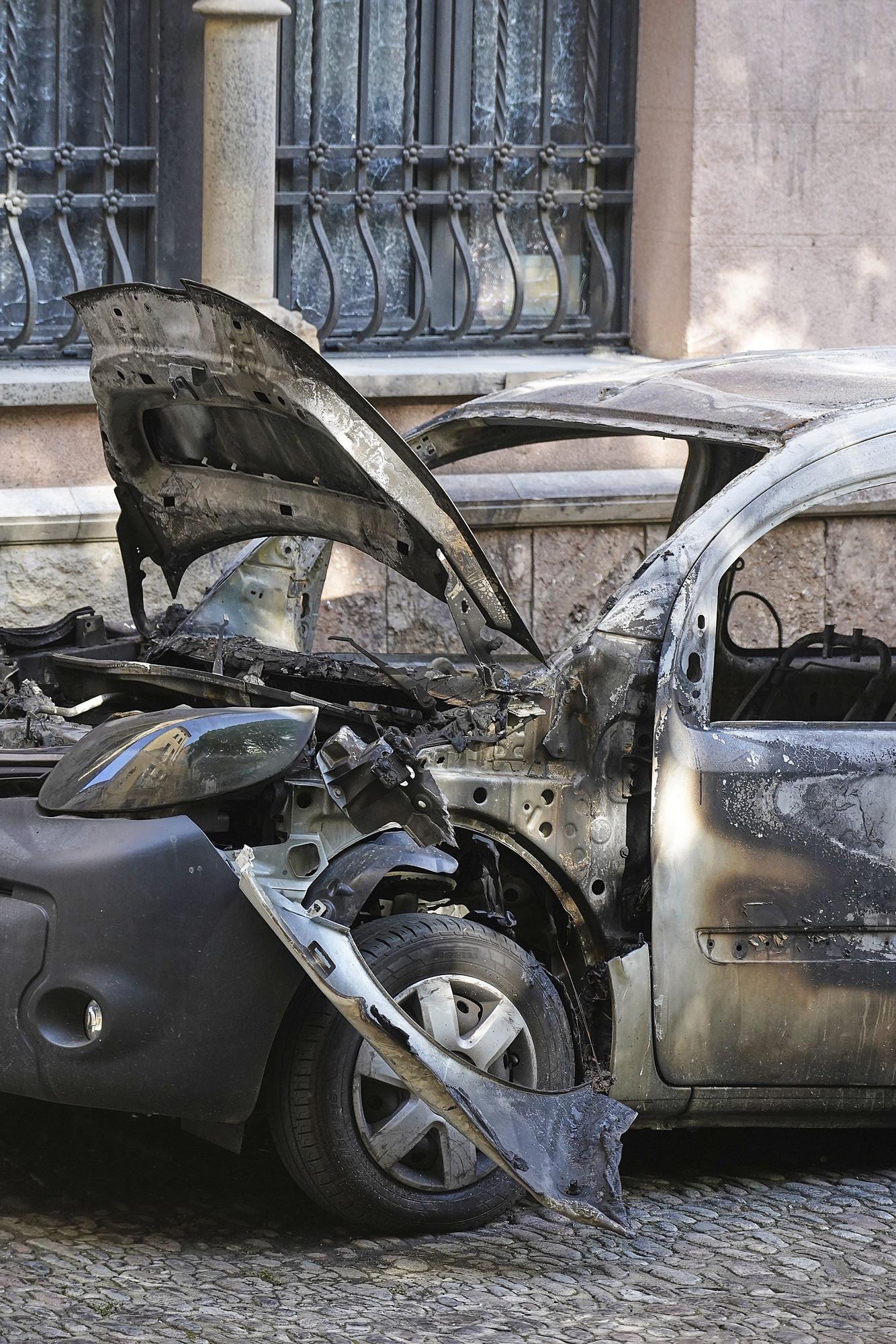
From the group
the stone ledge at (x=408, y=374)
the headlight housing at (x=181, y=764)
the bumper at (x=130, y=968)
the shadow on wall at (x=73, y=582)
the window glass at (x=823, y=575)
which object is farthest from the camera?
the window glass at (x=823, y=575)

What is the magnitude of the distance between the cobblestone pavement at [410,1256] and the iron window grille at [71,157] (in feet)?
15.7

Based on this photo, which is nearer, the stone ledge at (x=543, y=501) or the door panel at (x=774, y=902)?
the door panel at (x=774, y=902)

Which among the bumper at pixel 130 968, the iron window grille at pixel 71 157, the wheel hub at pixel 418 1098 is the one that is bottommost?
the wheel hub at pixel 418 1098

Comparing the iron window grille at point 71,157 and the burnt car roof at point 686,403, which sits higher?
the iron window grille at point 71,157

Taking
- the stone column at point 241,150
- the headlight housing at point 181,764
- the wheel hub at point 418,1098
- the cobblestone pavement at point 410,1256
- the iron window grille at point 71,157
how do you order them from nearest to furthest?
the cobblestone pavement at point 410,1256
the headlight housing at point 181,764
the wheel hub at point 418,1098
the stone column at point 241,150
the iron window grille at point 71,157

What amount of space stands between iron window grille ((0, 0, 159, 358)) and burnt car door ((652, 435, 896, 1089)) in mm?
5071

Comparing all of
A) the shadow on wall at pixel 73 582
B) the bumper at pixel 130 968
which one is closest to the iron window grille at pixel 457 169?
the shadow on wall at pixel 73 582

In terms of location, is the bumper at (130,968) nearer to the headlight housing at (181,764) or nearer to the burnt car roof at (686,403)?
the headlight housing at (181,764)

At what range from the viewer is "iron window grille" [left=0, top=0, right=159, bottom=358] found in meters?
8.87

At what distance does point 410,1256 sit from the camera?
4324 millimetres

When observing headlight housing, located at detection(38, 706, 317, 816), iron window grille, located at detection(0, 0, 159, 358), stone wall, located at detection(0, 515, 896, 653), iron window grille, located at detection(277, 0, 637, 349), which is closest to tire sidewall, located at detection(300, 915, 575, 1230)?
headlight housing, located at detection(38, 706, 317, 816)

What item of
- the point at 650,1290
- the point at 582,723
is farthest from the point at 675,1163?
the point at 582,723

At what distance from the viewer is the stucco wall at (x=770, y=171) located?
935 centimetres

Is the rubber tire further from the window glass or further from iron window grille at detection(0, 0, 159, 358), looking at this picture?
iron window grille at detection(0, 0, 159, 358)
